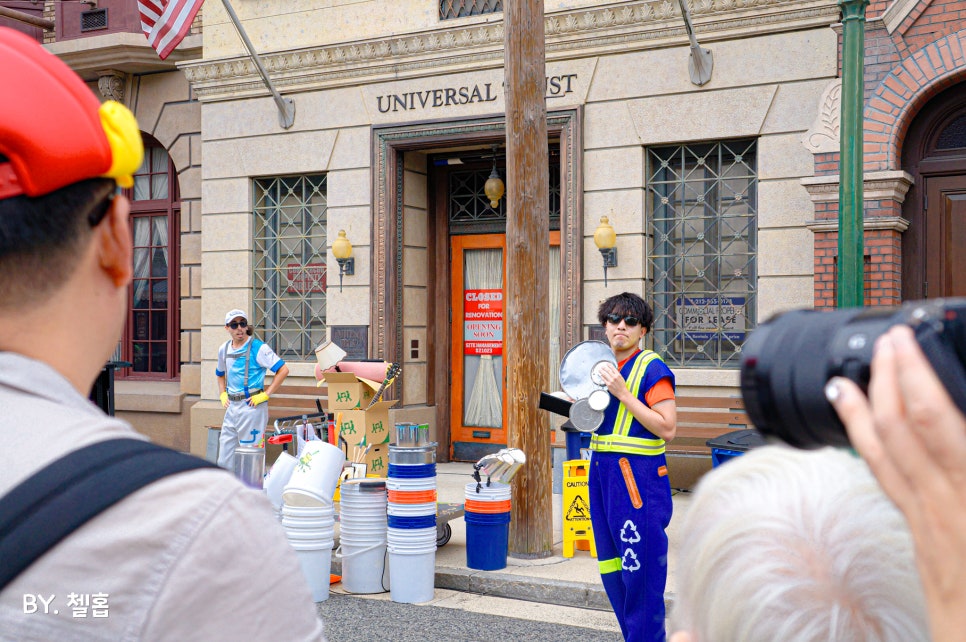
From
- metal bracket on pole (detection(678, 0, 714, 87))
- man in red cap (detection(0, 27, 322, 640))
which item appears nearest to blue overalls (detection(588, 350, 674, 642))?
man in red cap (detection(0, 27, 322, 640))

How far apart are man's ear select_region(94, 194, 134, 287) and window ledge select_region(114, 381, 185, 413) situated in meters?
13.4

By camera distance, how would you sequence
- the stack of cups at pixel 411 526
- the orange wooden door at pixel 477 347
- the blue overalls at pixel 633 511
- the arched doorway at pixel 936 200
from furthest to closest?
1. the orange wooden door at pixel 477 347
2. the arched doorway at pixel 936 200
3. the stack of cups at pixel 411 526
4. the blue overalls at pixel 633 511

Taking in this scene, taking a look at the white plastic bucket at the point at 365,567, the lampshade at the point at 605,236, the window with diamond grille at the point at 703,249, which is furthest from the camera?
the lampshade at the point at 605,236

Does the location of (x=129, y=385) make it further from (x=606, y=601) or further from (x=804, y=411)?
(x=804, y=411)

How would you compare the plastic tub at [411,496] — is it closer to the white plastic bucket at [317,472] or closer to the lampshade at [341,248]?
the white plastic bucket at [317,472]

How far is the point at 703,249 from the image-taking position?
10.9 meters

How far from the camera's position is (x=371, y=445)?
352 inches

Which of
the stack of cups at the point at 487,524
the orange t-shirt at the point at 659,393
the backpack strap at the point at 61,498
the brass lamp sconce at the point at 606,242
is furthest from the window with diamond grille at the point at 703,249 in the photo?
the backpack strap at the point at 61,498

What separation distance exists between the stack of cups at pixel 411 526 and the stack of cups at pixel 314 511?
44 cm

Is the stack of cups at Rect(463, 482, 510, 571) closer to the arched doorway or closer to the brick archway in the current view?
the arched doorway

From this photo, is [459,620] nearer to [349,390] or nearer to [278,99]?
[349,390]

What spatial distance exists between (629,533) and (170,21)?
8.97 metres

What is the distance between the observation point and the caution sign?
7883mm

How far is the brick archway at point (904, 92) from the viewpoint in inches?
373
